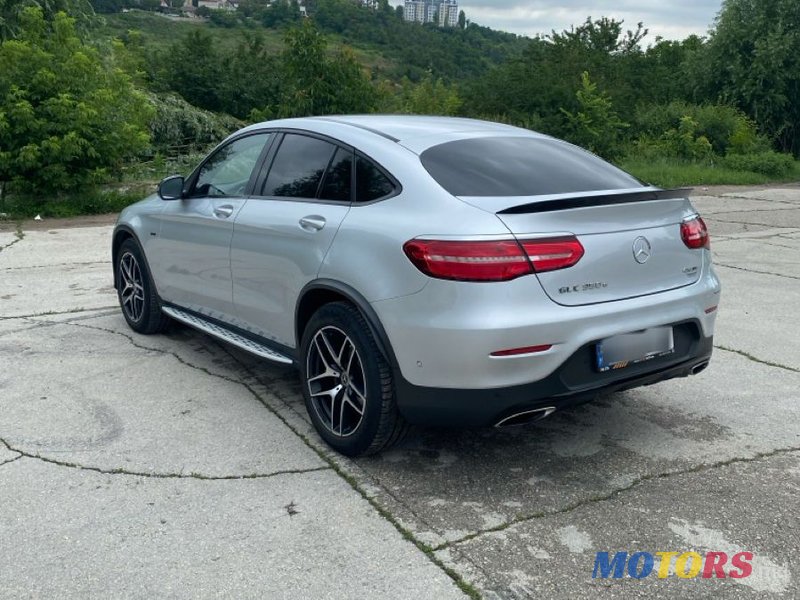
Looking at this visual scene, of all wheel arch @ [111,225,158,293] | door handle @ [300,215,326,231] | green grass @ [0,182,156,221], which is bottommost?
green grass @ [0,182,156,221]

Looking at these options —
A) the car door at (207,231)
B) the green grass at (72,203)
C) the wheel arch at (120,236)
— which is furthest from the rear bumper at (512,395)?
the green grass at (72,203)

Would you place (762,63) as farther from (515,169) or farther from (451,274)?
(451,274)

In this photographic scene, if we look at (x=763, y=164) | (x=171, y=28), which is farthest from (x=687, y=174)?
(x=171, y=28)

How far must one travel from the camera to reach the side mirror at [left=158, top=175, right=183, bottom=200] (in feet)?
18.0

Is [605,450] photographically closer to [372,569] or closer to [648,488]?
[648,488]

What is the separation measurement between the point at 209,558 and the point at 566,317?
170 cm

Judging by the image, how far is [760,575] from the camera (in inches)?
118

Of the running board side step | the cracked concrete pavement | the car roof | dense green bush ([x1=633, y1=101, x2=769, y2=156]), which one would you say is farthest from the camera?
dense green bush ([x1=633, y1=101, x2=769, y2=156])

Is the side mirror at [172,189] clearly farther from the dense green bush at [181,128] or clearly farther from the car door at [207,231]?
the dense green bush at [181,128]

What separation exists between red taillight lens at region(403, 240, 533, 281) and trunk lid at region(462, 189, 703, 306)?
0.08m

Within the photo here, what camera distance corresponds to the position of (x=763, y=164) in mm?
21438

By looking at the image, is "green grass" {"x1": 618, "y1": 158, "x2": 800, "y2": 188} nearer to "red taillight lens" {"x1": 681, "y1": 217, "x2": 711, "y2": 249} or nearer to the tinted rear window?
"red taillight lens" {"x1": 681, "y1": 217, "x2": 711, "y2": 249}

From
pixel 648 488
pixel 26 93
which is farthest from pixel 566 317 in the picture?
pixel 26 93

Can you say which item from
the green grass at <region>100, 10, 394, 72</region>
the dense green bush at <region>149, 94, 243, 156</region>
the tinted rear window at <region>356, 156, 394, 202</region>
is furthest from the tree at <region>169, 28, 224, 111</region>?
the green grass at <region>100, 10, 394, 72</region>
